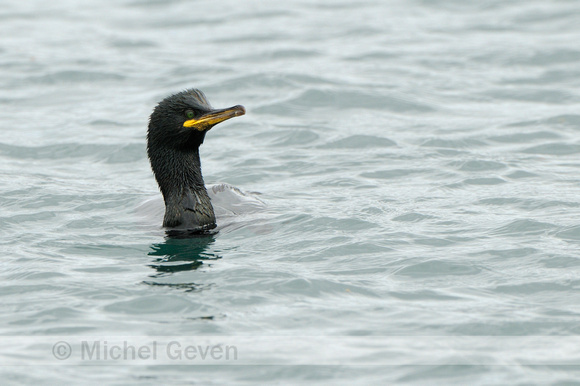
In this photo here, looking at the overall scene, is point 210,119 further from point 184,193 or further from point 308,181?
point 308,181

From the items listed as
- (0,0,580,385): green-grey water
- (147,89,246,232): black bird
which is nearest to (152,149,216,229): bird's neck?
(147,89,246,232): black bird

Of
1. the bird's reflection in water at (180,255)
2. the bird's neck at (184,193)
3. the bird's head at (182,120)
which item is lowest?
the bird's reflection in water at (180,255)

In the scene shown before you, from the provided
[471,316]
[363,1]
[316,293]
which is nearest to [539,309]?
[471,316]

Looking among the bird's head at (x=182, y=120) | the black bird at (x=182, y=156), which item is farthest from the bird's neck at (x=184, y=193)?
the bird's head at (x=182, y=120)

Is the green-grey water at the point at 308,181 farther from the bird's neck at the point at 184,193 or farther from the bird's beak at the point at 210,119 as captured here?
the bird's beak at the point at 210,119

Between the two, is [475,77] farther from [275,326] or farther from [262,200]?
[275,326]

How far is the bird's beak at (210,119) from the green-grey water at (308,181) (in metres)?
1.04

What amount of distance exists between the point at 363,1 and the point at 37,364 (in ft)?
54.8

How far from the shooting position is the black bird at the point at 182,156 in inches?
Answer: 376

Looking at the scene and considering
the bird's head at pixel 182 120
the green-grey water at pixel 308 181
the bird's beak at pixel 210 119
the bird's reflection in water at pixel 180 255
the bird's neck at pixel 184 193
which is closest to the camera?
the green-grey water at pixel 308 181

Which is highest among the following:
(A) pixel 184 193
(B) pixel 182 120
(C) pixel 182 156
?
(B) pixel 182 120

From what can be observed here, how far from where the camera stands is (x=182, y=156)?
9875 mm

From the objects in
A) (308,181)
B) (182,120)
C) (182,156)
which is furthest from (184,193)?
(308,181)

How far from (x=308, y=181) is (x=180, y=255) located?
10.6 ft
